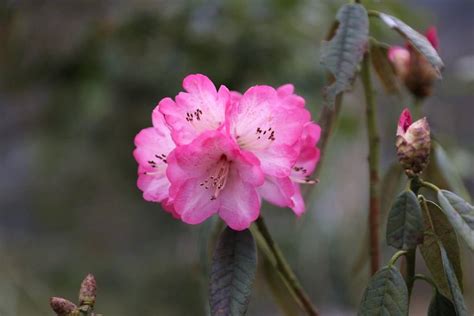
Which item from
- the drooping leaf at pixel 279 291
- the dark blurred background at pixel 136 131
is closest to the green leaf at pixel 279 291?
the drooping leaf at pixel 279 291

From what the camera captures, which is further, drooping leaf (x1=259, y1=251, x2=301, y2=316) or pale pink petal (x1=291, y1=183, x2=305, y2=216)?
drooping leaf (x1=259, y1=251, x2=301, y2=316)

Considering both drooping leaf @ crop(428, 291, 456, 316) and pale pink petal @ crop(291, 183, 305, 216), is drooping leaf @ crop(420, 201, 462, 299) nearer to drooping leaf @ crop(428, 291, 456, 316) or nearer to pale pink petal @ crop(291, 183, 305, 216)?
drooping leaf @ crop(428, 291, 456, 316)

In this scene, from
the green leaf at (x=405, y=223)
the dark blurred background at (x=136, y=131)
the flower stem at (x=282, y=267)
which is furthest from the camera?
the dark blurred background at (x=136, y=131)

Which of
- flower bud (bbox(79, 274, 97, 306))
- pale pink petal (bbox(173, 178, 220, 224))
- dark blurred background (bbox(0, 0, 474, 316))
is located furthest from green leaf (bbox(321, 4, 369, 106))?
dark blurred background (bbox(0, 0, 474, 316))

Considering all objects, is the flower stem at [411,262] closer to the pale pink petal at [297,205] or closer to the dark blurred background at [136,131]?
the pale pink petal at [297,205]

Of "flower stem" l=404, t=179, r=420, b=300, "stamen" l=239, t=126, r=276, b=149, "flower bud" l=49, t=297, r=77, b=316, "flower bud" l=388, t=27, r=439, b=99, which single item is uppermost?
"flower bud" l=388, t=27, r=439, b=99

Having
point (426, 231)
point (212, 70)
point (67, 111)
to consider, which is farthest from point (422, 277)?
point (67, 111)

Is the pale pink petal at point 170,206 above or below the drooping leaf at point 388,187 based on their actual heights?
below
